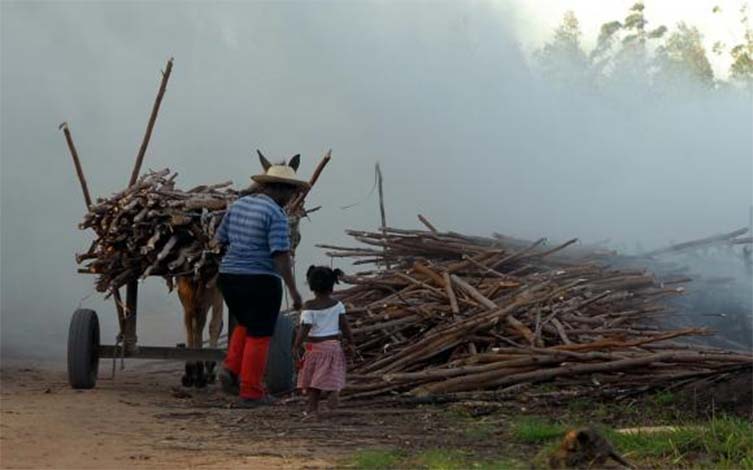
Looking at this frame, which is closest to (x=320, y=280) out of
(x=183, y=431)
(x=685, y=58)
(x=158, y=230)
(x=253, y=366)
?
(x=253, y=366)

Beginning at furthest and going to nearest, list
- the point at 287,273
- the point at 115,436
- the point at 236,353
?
the point at 236,353, the point at 287,273, the point at 115,436

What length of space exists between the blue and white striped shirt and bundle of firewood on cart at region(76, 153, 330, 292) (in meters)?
0.81

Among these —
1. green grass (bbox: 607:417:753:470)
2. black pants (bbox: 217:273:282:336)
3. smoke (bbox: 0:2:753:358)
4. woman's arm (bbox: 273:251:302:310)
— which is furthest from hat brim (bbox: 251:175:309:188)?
smoke (bbox: 0:2:753:358)

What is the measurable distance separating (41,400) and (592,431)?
433cm

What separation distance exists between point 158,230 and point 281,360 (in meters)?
1.36

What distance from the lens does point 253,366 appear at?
782 cm

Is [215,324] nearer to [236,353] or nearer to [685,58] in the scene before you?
[236,353]

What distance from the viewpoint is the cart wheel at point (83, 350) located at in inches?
356

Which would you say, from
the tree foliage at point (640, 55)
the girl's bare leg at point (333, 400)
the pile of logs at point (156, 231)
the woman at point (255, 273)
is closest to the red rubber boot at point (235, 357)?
the woman at point (255, 273)

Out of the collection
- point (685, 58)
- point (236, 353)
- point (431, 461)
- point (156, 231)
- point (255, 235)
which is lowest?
point (431, 461)

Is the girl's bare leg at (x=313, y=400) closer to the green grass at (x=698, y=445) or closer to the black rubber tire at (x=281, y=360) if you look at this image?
the black rubber tire at (x=281, y=360)

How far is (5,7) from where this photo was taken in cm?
1582

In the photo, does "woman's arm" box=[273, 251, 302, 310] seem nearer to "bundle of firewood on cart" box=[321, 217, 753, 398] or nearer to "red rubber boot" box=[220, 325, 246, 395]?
"red rubber boot" box=[220, 325, 246, 395]

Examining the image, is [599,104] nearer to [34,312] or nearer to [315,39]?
[315,39]
